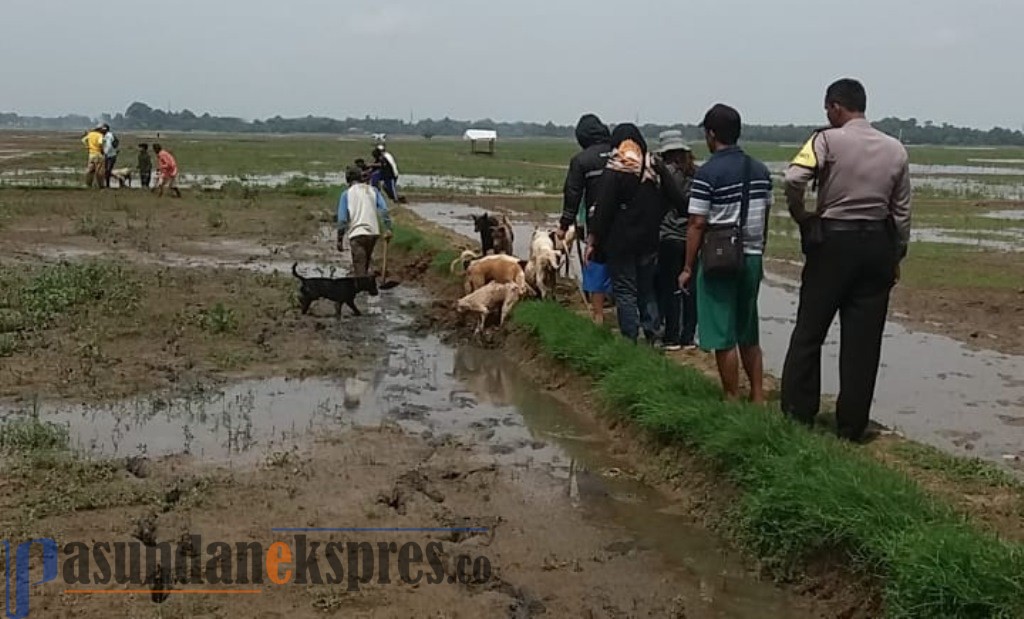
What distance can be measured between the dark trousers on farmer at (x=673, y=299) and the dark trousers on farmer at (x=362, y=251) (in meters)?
4.51

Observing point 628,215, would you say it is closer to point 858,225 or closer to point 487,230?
point 858,225

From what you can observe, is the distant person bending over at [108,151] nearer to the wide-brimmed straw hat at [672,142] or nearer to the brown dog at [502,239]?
the brown dog at [502,239]

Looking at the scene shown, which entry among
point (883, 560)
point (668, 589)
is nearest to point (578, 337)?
point (668, 589)

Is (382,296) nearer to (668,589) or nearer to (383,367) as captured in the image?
(383,367)

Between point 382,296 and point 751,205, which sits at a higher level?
point 751,205

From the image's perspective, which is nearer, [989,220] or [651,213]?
[651,213]

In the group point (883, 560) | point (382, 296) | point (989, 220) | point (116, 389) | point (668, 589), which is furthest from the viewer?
point (989, 220)

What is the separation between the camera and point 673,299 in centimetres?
946

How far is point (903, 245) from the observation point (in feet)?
20.0

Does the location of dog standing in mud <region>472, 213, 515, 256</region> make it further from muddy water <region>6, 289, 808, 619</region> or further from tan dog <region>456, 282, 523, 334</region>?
muddy water <region>6, 289, 808, 619</region>

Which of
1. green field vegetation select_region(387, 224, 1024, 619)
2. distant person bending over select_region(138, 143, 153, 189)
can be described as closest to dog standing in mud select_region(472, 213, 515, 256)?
green field vegetation select_region(387, 224, 1024, 619)

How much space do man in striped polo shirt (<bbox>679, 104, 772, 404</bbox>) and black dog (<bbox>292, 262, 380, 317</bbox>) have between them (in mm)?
5954

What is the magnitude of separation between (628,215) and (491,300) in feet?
9.83

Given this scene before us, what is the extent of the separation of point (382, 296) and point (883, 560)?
10.1 metres
